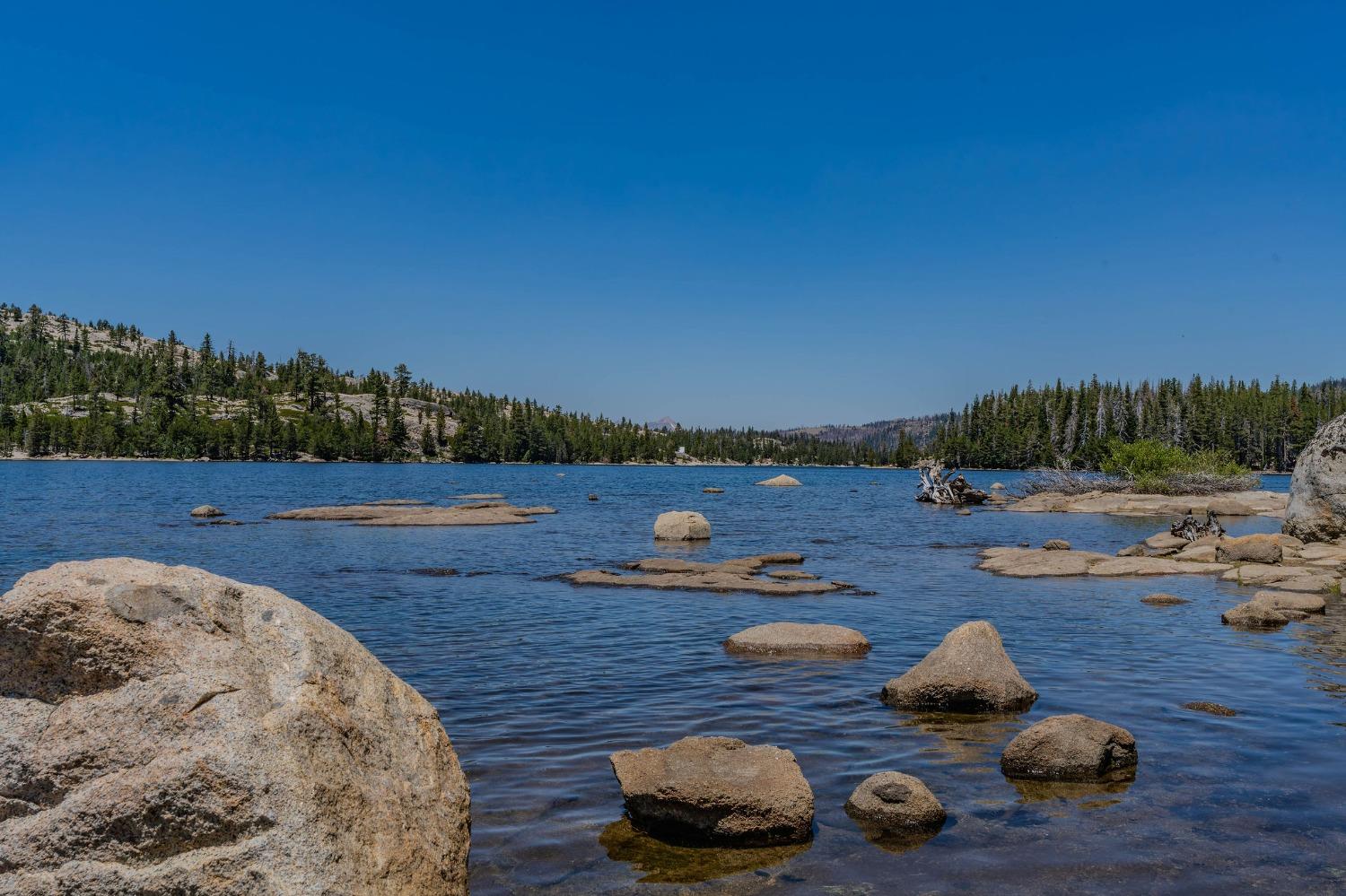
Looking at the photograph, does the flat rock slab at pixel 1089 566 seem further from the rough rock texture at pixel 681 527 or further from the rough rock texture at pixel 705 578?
the rough rock texture at pixel 681 527

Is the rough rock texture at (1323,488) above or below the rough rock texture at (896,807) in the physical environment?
above

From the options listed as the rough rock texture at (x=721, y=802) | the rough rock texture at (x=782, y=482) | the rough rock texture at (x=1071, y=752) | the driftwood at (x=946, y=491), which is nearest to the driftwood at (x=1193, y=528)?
the rough rock texture at (x=1071, y=752)

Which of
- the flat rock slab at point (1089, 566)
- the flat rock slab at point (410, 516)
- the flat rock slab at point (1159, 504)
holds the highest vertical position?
the flat rock slab at point (1159, 504)

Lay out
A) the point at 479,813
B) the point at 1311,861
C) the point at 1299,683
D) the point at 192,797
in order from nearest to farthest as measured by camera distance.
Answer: the point at 192,797 → the point at 1311,861 → the point at 479,813 → the point at 1299,683

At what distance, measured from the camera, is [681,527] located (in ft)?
143

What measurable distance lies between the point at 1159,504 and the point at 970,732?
198 ft

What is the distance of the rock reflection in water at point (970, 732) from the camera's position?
11234 mm

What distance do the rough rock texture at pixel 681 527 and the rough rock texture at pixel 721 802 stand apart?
34324 millimetres

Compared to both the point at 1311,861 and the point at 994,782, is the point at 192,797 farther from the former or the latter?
the point at 1311,861

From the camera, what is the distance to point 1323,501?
108 ft

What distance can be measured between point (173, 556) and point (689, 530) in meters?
22.6

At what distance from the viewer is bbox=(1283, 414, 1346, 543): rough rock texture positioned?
3225cm

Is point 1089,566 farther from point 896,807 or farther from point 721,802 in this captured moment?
point 721,802

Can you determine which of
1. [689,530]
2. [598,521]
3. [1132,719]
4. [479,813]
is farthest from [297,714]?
[598,521]
